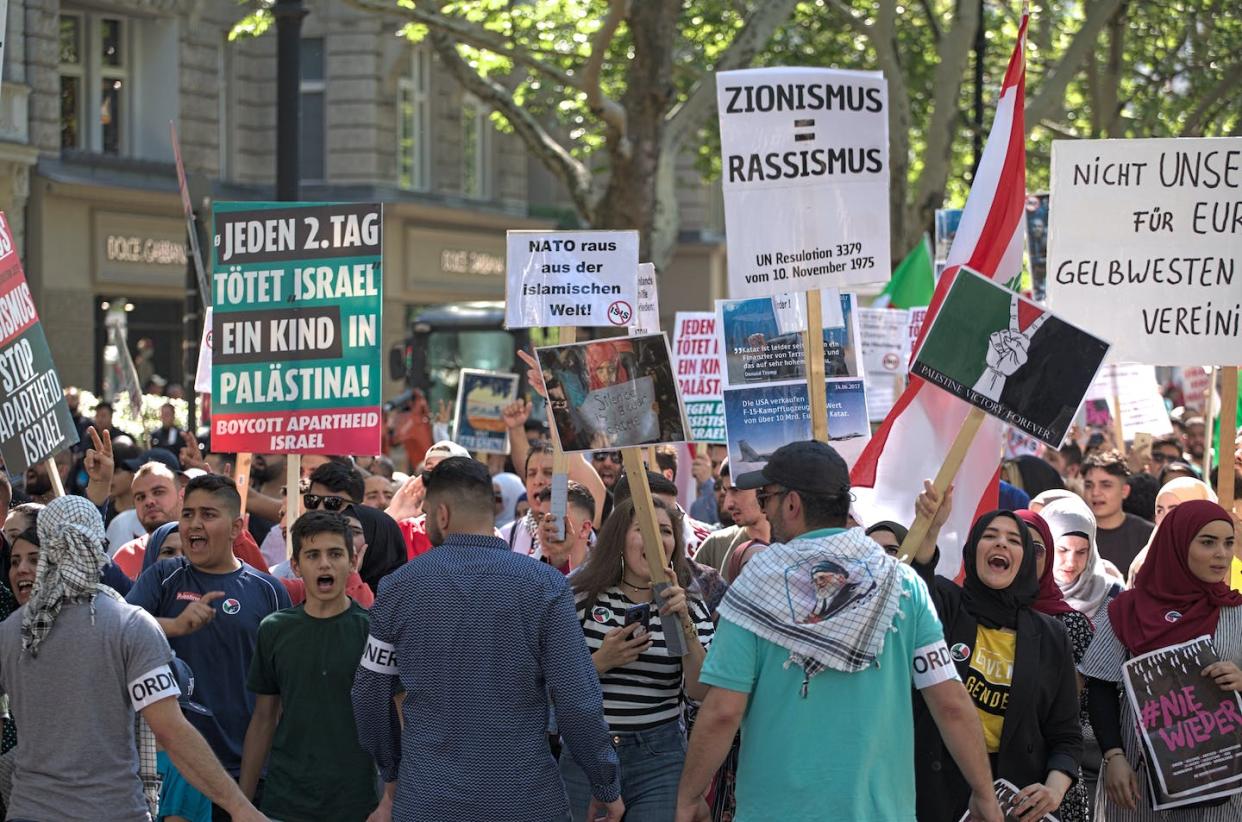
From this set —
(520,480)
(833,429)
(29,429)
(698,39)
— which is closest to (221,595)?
(29,429)

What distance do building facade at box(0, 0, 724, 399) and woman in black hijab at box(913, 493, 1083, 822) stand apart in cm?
1985

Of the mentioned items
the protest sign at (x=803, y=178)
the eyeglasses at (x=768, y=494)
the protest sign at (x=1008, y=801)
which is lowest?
the protest sign at (x=1008, y=801)

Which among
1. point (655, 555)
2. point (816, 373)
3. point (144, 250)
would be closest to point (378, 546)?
point (816, 373)

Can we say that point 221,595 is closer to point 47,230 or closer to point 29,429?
point 29,429

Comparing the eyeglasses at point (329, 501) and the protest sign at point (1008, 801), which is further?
the eyeglasses at point (329, 501)

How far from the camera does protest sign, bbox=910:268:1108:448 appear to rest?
649cm

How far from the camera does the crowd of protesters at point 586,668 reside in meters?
4.92

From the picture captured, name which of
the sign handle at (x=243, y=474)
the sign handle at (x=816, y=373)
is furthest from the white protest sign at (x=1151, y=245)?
the sign handle at (x=243, y=474)

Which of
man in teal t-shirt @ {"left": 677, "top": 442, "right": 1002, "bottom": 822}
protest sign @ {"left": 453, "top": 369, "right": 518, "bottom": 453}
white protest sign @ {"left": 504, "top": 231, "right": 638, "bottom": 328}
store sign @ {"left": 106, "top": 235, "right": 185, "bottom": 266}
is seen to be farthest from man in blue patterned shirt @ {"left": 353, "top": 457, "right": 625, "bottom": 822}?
store sign @ {"left": 106, "top": 235, "right": 185, "bottom": 266}

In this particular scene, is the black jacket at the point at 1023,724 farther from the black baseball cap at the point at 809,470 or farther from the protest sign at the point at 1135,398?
the protest sign at the point at 1135,398

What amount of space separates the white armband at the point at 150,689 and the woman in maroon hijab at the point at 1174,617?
3.04 m

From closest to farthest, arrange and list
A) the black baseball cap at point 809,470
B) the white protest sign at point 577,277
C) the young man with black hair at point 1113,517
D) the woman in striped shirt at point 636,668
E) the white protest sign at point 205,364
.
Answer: the black baseball cap at point 809,470
the woman in striped shirt at point 636,668
the white protest sign at point 577,277
the young man with black hair at point 1113,517
the white protest sign at point 205,364

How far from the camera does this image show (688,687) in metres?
5.88

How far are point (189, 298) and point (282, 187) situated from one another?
9.28 ft
